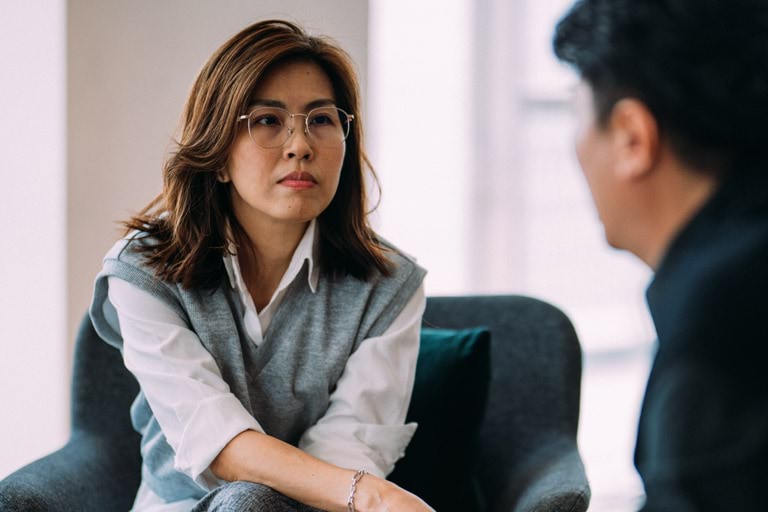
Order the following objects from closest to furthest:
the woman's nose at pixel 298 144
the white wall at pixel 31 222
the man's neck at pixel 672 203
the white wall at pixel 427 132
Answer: the man's neck at pixel 672 203, the woman's nose at pixel 298 144, the white wall at pixel 31 222, the white wall at pixel 427 132

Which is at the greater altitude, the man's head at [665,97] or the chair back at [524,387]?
the man's head at [665,97]

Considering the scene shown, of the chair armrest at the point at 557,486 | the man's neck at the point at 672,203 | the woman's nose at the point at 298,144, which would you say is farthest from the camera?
the woman's nose at the point at 298,144

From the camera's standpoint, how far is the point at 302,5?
2.31m

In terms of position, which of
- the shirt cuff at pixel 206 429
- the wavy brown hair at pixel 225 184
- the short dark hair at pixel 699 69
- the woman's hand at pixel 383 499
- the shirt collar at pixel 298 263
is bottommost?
the woman's hand at pixel 383 499

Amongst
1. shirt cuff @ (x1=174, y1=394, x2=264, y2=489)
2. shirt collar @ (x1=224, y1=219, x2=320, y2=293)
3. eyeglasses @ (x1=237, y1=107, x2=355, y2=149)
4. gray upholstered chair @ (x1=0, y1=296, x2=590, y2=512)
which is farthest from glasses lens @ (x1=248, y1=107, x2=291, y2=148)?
gray upholstered chair @ (x1=0, y1=296, x2=590, y2=512)

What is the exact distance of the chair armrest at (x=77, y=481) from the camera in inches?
54.8

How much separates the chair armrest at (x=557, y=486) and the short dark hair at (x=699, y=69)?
0.79m

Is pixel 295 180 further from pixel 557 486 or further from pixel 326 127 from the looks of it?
pixel 557 486

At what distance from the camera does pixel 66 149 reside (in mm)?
2129

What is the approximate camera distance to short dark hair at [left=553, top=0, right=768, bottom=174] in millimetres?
703

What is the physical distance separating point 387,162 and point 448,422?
1.21 meters

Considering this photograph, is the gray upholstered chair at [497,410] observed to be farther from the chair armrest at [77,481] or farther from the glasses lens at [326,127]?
the glasses lens at [326,127]

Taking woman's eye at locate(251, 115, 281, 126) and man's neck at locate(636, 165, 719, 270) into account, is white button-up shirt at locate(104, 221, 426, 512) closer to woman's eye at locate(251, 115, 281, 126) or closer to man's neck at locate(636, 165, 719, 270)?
woman's eye at locate(251, 115, 281, 126)

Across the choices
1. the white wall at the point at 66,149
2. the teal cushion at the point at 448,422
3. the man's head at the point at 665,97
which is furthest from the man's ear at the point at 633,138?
the white wall at the point at 66,149
